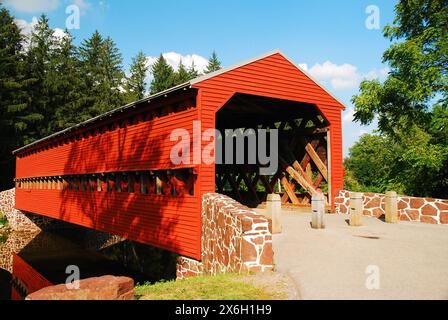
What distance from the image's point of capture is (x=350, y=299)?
4812mm

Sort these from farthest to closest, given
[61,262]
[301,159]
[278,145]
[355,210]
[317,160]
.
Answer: [61,262]
[278,145]
[301,159]
[317,160]
[355,210]

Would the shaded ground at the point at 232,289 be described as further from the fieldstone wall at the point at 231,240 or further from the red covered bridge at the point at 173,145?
the red covered bridge at the point at 173,145

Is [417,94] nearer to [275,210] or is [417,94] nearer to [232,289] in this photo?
[275,210]

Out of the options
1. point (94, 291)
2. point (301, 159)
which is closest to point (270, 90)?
point (301, 159)

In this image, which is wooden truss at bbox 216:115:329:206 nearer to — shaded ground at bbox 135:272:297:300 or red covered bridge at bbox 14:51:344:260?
red covered bridge at bbox 14:51:344:260

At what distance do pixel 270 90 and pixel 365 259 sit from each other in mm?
5954

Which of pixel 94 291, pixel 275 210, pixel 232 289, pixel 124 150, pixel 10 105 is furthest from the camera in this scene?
pixel 10 105

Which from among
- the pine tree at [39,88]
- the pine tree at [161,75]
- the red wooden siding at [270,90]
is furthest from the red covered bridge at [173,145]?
the pine tree at [161,75]

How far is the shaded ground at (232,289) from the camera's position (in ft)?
16.7

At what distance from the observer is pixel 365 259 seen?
269 inches

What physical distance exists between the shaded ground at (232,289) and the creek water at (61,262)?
10.3m

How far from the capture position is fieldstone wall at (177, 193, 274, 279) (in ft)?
21.1

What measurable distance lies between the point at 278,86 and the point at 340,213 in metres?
4.96

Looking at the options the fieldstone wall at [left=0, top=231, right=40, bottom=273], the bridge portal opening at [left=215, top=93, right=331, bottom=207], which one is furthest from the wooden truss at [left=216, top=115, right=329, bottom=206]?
the fieldstone wall at [left=0, top=231, right=40, bottom=273]
